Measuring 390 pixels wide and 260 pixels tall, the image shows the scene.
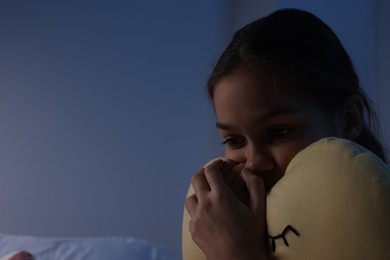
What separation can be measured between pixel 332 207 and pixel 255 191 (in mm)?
134

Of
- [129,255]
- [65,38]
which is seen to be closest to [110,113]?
[65,38]

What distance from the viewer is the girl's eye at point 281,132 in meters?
0.57

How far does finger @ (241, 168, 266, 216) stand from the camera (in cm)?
53

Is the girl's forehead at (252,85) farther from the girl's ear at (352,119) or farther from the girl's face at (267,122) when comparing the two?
the girl's ear at (352,119)

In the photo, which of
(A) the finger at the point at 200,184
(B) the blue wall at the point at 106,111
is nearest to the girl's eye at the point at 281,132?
(A) the finger at the point at 200,184

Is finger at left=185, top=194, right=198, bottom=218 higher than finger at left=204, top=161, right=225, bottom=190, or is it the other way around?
finger at left=204, top=161, right=225, bottom=190

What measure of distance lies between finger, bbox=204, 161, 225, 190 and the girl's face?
0.14 ft

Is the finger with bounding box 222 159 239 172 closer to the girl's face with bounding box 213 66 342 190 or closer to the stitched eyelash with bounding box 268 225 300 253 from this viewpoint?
the girl's face with bounding box 213 66 342 190

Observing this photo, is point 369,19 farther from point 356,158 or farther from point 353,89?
point 356,158

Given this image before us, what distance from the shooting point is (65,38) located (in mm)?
1724

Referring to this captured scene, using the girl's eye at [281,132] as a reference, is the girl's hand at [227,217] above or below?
below

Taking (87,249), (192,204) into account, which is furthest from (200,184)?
(87,249)

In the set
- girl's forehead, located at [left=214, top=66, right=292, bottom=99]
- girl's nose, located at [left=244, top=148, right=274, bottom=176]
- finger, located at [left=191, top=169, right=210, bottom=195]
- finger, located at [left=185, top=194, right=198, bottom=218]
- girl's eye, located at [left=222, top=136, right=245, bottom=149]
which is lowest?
finger, located at [left=185, top=194, right=198, bottom=218]

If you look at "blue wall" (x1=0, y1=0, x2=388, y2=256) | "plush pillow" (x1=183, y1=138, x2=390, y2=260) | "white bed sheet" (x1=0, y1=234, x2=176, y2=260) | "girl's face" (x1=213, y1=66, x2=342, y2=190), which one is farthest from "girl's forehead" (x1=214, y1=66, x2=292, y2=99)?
"blue wall" (x1=0, y1=0, x2=388, y2=256)
